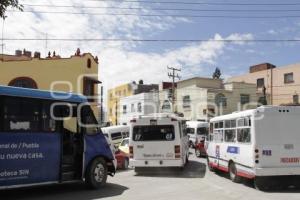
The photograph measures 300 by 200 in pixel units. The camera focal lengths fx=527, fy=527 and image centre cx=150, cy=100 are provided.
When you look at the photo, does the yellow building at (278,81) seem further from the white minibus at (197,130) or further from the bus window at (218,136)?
the bus window at (218,136)

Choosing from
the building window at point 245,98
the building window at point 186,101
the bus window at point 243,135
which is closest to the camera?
the bus window at point 243,135

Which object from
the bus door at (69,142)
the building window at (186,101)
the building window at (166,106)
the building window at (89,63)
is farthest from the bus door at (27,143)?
the building window at (166,106)

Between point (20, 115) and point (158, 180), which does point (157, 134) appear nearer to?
point (158, 180)

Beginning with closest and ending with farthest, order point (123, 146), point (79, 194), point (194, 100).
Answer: point (79, 194), point (123, 146), point (194, 100)

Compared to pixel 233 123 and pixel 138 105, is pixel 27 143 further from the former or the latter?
pixel 138 105

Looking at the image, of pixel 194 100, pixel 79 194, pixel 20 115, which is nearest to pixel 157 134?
pixel 79 194

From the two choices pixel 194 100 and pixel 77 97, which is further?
pixel 194 100

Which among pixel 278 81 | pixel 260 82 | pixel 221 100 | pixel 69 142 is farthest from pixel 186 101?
pixel 69 142

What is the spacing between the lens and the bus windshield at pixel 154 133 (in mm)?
21391

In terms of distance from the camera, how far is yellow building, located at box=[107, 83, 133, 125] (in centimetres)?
9450

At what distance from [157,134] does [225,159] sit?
12.3ft

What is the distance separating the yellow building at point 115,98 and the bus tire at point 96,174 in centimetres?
7517

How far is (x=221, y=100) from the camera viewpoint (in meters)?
63.8

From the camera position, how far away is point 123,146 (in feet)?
94.1
